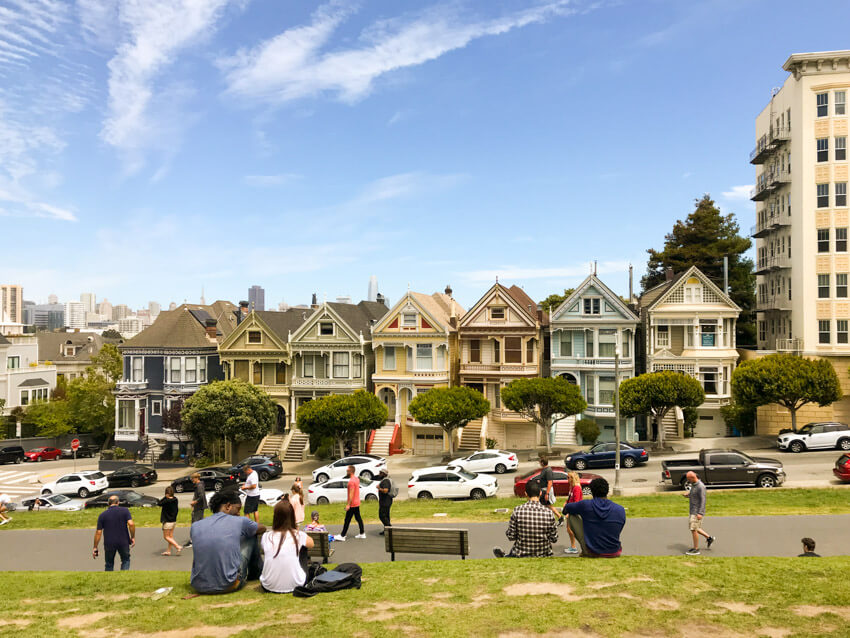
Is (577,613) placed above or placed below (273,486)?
above

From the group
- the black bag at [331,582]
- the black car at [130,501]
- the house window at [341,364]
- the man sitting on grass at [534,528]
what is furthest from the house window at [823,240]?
the black bag at [331,582]

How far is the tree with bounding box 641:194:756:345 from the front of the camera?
5984 cm

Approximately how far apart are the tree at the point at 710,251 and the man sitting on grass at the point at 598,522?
51409 mm

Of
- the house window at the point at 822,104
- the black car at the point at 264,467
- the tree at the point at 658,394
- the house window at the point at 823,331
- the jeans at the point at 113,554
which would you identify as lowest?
the black car at the point at 264,467

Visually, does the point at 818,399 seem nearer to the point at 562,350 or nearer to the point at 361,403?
the point at 562,350

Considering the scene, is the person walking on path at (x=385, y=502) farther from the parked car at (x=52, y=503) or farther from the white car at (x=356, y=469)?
the parked car at (x=52, y=503)

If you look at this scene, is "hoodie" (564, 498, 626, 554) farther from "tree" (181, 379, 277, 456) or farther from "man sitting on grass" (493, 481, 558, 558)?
"tree" (181, 379, 277, 456)

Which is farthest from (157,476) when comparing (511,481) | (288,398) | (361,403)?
(511,481)

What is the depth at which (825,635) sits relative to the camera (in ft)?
27.7

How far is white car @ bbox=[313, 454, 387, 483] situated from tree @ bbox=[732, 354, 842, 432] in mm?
22083

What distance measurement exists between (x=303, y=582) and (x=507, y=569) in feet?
11.7

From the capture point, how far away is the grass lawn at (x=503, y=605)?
8.98 m

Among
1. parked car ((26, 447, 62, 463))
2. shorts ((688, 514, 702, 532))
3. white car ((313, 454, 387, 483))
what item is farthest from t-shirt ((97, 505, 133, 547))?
parked car ((26, 447, 62, 463))

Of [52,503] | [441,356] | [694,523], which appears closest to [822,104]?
[441,356]
